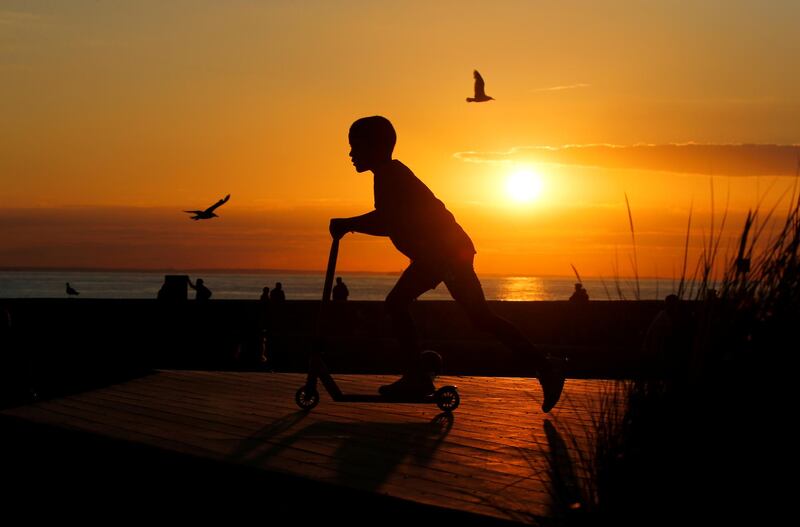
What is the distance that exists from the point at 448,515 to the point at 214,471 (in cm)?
181

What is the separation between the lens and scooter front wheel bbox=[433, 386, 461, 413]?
8.07 m

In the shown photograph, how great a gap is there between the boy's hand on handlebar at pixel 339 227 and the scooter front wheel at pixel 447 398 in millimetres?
1384

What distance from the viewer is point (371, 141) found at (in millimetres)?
7723

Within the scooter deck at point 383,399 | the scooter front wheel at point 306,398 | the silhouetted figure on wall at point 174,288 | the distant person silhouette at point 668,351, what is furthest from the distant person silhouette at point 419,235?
the silhouetted figure on wall at point 174,288

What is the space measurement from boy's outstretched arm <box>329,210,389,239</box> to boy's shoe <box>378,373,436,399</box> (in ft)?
3.58

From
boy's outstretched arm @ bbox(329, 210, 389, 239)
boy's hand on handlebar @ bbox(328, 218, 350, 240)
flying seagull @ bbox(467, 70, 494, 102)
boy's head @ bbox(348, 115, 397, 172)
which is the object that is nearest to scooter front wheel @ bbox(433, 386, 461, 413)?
boy's outstretched arm @ bbox(329, 210, 389, 239)

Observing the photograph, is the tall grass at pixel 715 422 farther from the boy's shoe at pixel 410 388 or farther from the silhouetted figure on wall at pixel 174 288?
the silhouetted figure on wall at pixel 174 288

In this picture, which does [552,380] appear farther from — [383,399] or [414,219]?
[414,219]

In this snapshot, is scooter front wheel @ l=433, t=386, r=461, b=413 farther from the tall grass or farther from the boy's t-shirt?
the tall grass

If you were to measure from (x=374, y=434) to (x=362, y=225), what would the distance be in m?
1.57

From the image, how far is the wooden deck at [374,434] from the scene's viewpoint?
5340 mm

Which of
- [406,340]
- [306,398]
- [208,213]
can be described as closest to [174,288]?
[208,213]

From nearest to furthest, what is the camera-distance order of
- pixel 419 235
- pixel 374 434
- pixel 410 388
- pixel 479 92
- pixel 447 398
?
pixel 374 434 < pixel 419 235 < pixel 410 388 < pixel 447 398 < pixel 479 92

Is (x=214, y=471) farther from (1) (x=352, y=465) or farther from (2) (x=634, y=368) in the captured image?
(2) (x=634, y=368)
